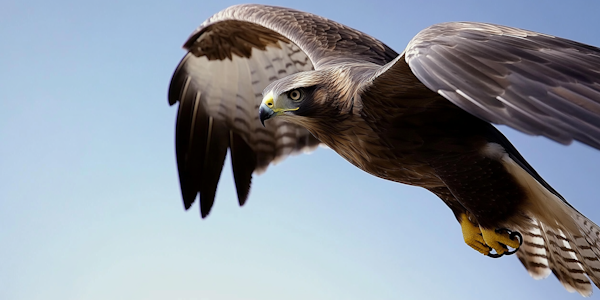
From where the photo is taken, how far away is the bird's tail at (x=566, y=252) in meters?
3.23

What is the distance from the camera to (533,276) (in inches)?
141

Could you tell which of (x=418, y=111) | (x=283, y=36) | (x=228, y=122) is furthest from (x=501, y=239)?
(x=228, y=122)

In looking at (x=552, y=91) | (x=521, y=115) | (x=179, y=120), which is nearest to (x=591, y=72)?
(x=552, y=91)

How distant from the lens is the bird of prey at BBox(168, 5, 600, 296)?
2.05 m

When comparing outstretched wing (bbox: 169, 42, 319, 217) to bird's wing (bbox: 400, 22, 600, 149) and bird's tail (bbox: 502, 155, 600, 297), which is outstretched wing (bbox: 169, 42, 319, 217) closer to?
bird's tail (bbox: 502, 155, 600, 297)

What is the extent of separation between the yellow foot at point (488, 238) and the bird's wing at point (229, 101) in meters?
1.29

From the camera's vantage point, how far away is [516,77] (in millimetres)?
2080

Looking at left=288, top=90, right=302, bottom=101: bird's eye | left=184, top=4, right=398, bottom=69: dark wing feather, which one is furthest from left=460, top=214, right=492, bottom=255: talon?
left=288, top=90, right=302, bottom=101: bird's eye

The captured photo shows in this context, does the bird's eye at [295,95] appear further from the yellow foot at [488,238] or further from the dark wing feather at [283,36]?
the yellow foot at [488,238]

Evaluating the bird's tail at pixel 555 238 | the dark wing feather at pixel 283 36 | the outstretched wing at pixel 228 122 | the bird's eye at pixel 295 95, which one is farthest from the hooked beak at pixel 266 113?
the outstretched wing at pixel 228 122

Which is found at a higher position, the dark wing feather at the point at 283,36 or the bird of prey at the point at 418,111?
the dark wing feather at the point at 283,36

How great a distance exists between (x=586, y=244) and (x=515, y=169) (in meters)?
0.67

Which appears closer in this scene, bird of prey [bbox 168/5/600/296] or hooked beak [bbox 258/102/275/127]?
bird of prey [bbox 168/5/600/296]

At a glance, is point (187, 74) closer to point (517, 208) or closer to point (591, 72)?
point (517, 208)
